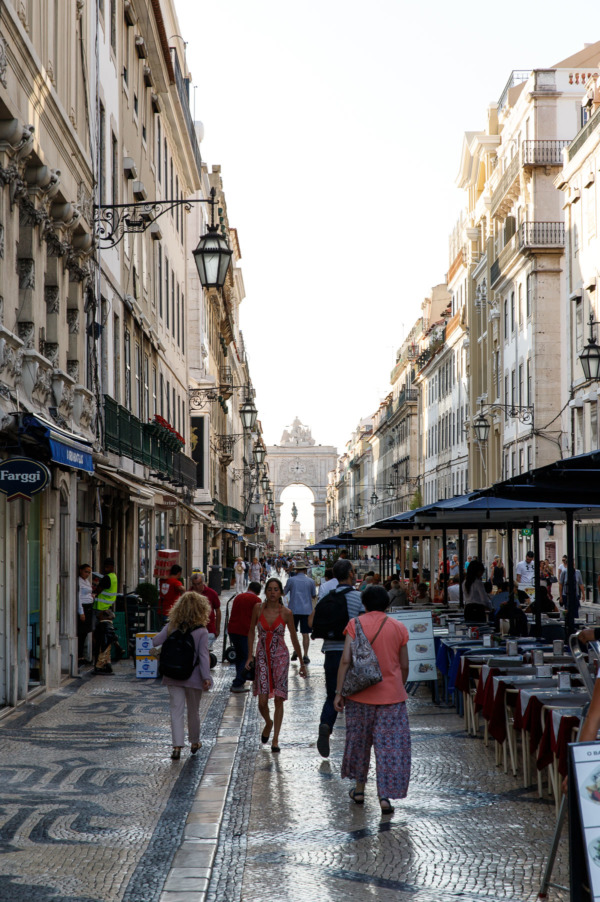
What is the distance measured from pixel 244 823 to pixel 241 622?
7858mm

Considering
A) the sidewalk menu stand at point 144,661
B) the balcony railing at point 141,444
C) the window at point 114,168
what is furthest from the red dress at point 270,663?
the window at point 114,168

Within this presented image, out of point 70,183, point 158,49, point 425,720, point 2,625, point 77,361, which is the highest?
point 158,49

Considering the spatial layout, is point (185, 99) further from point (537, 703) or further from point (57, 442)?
point (537, 703)

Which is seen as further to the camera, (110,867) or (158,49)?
(158,49)

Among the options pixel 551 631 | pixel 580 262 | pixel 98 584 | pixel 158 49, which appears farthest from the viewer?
pixel 580 262

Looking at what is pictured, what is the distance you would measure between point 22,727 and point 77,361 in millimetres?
6982

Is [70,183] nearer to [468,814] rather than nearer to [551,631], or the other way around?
[551,631]

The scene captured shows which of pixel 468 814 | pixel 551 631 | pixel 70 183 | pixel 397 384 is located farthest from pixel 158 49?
pixel 397 384

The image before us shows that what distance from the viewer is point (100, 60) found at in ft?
69.5

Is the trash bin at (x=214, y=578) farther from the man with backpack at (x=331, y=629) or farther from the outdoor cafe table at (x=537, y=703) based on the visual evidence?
the outdoor cafe table at (x=537, y=703)

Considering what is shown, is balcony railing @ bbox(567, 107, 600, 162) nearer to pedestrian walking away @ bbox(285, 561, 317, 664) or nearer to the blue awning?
pedestrian walking away @ bbox(285, 561, 317, 664)

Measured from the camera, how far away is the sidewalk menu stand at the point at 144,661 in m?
17.5

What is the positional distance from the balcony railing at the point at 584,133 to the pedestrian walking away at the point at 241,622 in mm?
23032

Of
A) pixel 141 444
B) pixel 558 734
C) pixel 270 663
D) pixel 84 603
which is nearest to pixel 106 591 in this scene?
pixel 84 603
